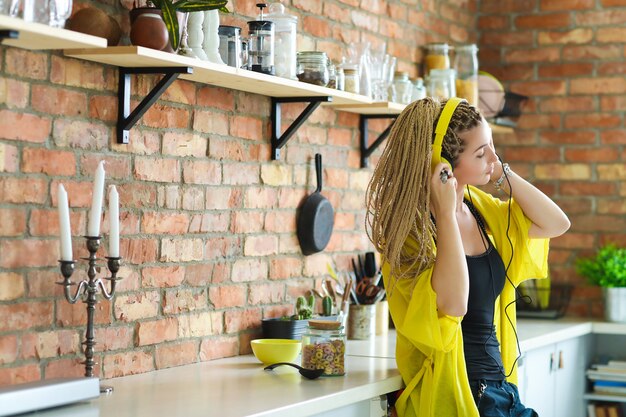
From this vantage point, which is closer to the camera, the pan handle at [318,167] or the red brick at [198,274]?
the red brick at [198,274]

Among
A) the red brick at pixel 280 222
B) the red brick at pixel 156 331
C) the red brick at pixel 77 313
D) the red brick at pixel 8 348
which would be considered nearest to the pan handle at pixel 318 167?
the red brick at pixel 280 222

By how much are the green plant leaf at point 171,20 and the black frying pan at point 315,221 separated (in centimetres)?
102

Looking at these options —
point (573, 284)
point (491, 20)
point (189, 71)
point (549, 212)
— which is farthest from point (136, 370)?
point (491, 20)

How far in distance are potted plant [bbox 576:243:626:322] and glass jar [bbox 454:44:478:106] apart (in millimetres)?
875

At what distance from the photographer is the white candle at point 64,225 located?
2129 millimetres

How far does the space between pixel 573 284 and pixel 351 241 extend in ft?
4.42

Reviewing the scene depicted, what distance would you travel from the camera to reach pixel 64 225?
2.15 metres

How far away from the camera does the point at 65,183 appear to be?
7.62 feet

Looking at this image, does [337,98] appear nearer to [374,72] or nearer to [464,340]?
[374,72]

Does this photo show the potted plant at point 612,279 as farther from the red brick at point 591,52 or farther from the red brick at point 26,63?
the red brick at point 26,63

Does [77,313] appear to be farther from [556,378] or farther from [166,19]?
[556,378]

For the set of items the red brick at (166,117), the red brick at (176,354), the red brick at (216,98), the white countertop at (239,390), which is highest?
the red brick at (216,98)

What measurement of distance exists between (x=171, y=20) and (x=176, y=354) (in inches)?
37.1

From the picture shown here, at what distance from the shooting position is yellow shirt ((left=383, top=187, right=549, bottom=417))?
2.43 m
